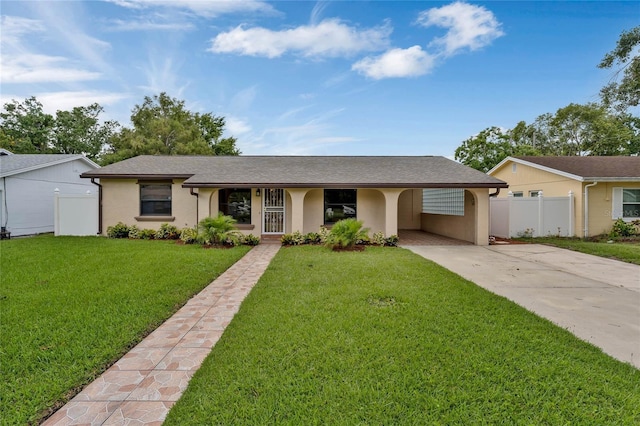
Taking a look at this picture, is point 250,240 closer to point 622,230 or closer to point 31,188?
point 31,188

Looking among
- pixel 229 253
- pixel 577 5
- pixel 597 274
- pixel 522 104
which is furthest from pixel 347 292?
pixel 522 104

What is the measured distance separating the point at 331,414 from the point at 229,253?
7364 millimetres

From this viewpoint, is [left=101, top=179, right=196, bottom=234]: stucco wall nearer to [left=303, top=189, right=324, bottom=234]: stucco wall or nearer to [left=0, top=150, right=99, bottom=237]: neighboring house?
[left=303, top=189, right=324, bottom=234]: stucco wall

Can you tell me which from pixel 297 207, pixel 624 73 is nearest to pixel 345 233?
pixel 297 207

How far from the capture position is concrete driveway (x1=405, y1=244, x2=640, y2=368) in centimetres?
386

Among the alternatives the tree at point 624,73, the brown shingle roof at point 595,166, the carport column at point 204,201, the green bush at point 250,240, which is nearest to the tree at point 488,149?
the brown shingle roof at point 595,166

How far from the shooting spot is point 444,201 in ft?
46.1

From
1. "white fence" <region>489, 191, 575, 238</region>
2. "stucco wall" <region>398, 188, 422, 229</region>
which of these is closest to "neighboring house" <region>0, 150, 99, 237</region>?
"stucco wall" <region>398, 188, 422, 229</region>

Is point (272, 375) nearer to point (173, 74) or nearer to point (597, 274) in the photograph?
point (597, 274)

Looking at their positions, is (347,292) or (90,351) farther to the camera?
(347,292)

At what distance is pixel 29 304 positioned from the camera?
183 inches

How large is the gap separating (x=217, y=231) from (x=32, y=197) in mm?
11225

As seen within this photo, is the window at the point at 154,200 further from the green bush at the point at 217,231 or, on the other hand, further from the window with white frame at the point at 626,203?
the window with white frame at the point at 626,203

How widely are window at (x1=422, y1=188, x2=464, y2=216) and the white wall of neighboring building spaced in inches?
772
